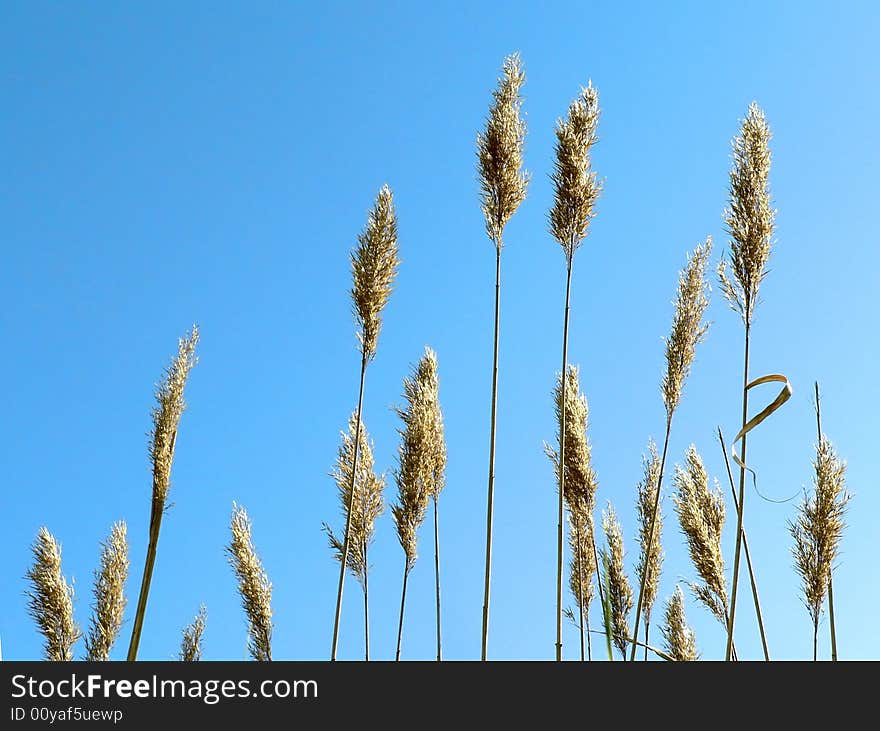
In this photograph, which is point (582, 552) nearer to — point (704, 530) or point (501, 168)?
point (704, 530)

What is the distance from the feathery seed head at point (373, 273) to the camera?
425cm

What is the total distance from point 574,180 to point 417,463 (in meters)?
1.73

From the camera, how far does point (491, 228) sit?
4.16 metres

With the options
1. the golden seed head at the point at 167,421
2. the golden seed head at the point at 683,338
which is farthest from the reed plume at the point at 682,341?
the golden seed head at the point at 167,421

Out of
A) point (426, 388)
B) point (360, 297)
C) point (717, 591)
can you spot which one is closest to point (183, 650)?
point (426, 388)

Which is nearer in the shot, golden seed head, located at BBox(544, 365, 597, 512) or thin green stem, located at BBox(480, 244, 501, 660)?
thin green stem, located at BBox(480, 244, 501, 660)

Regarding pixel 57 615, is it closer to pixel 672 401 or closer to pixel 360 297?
pixel 360 297

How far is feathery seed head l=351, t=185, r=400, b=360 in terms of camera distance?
4.25 metres

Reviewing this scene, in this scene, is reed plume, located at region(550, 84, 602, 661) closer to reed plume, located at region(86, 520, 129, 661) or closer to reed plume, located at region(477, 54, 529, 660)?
reed plume, located at region(477, 54, 529, 660)

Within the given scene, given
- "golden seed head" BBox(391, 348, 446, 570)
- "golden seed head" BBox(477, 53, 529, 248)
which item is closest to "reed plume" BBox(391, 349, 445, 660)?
"golden seed head" BBox(391, 348, 446, 570)

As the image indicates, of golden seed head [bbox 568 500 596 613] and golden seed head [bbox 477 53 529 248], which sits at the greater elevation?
golden seed head [bbox 477 53 529 248]

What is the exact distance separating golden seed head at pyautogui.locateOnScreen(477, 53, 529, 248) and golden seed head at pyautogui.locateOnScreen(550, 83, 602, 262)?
0.60 feet
